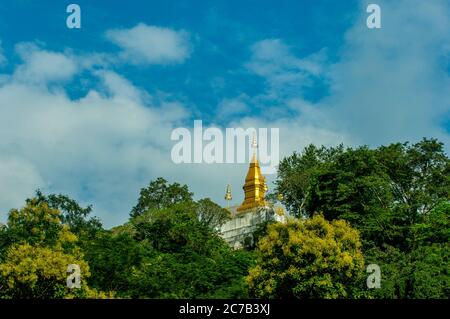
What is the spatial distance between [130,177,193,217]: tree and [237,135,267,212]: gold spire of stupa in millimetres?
11237

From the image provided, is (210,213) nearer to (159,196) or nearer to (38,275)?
(159,196)

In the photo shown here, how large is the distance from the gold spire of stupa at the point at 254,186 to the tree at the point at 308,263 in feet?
124

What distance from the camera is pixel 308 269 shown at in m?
27.4

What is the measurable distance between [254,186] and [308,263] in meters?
42.5

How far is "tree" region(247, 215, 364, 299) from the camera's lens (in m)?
27.2

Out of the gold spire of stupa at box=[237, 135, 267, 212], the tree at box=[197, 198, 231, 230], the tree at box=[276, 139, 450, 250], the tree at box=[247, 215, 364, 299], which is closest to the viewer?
the tree at box=[247, 215, 364, 299]

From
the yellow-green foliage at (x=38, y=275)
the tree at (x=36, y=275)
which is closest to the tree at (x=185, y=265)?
the yellow-green foliage at (x=38, y=275)

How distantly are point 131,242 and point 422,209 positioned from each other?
609 inches

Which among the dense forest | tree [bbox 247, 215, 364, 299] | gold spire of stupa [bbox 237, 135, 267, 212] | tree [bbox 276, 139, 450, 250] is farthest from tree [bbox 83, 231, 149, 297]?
gold spire of stupa [bbox 237, 135, 267, 212]

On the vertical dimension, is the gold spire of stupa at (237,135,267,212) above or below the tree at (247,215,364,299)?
above

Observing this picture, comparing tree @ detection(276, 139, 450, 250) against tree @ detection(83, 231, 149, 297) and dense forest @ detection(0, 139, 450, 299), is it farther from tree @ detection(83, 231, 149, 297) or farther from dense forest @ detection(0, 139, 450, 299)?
tree @ detection(83, 231, 149, 297)

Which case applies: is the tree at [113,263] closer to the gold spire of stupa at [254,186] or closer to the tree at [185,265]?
A: the tree at [185,265]
